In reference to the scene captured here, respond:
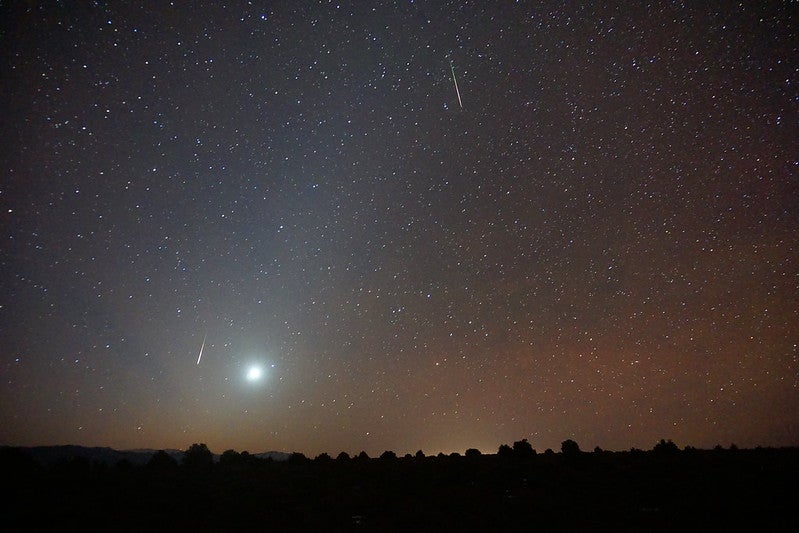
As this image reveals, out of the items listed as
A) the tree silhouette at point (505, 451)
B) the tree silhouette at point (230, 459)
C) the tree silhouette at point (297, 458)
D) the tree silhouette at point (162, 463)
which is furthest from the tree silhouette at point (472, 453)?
the tree silhouette at point (162, 463)

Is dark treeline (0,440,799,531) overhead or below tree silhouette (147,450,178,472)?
below

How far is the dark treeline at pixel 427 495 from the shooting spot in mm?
10906

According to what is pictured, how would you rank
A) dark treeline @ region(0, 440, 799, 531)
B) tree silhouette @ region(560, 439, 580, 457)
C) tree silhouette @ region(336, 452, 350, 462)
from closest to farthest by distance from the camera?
dark treeline @ region(0, 440, 799, 531) → tree silhouette @ region(560, 439, 580, 457) → tree silhouette @ region(336, 452, 350, 462)

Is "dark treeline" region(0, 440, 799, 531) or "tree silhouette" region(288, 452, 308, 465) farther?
"tree silhouette" region(288, 452, 308, 465)

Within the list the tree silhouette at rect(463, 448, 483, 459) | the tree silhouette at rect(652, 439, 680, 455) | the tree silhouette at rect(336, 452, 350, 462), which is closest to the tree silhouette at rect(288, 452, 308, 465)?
the tree silhouette at rect(336, 452, 350, 462)

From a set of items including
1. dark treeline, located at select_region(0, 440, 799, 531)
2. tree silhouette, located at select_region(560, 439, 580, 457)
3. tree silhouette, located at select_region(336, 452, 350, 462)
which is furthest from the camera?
tree silhouette, located at select_region(336, 452, 350, 462)

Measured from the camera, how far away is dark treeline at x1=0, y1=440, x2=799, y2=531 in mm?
10906

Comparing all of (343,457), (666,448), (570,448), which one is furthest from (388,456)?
(666,448)

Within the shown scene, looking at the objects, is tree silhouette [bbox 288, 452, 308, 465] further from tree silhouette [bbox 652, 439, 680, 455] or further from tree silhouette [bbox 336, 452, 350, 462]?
tree silhouette [bbox 652, 439, 680, 455]

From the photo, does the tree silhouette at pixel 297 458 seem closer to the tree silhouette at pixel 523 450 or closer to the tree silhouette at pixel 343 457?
the tree silhouette at pixel 343 457

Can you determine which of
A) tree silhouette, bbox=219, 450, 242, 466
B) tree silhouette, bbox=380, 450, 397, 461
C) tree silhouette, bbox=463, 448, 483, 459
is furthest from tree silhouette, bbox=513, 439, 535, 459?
tree silhouette, bbox=219, 450, 242, 466

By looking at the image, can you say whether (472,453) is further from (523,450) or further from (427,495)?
(427,495)

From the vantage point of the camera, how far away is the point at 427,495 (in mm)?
13984

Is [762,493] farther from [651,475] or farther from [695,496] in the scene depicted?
[651,475]
